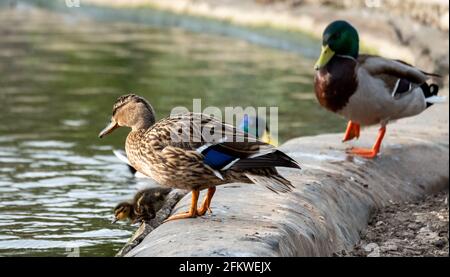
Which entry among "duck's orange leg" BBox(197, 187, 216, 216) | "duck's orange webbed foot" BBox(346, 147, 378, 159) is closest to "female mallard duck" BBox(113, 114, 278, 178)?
"duck's orange webbed foot" BBox(346, 147, 378, 159)

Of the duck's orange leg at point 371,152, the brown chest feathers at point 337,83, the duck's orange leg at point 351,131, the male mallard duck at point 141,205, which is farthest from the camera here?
the duck's orange leg at point 351,131

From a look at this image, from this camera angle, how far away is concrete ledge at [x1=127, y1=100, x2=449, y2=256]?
618 cm

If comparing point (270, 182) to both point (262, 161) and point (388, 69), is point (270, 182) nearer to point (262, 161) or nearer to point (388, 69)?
point (262, 161)

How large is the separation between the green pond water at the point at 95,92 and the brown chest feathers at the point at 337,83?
1991 millimetres

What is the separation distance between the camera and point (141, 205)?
29.1ft

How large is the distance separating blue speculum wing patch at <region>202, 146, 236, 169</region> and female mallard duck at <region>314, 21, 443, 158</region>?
292cm

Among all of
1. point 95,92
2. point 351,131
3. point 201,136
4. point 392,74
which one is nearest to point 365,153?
point 351,131

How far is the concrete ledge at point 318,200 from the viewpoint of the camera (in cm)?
618

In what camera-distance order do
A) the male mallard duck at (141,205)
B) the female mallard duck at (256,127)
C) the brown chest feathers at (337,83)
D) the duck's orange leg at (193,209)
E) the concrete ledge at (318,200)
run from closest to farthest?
the concrete ledge at (318,200) < the duck's orange leg at (193,209) < the male mallard duck at (141,205) < the brown chest feathers at (337,83) < the female mallard duck at (256,127)

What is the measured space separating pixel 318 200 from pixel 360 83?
1.82m

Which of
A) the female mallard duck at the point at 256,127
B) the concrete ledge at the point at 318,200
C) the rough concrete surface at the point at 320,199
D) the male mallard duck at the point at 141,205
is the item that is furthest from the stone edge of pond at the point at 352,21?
the male mallard duck at the point at 141,205

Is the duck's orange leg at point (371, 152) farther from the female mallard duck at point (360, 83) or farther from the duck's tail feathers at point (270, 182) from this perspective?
the duck's tail feathers at point (270, 182)

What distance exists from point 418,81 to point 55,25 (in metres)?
19.0
